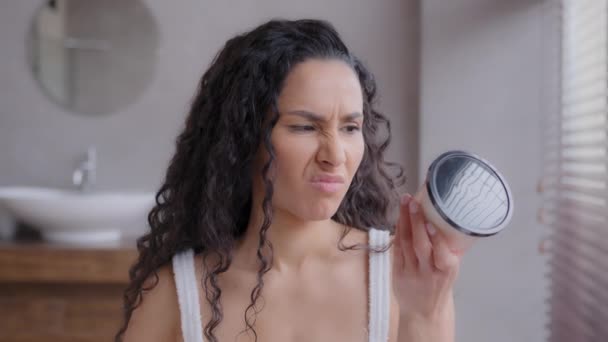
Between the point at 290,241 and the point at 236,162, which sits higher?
the point at 236,162

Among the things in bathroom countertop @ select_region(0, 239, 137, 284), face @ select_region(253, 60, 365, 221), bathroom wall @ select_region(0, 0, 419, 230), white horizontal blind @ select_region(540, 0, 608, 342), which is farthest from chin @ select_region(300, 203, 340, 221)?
bathroom wall @ select_region(0, 0, 419, 230)

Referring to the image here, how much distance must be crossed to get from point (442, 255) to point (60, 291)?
195 cm

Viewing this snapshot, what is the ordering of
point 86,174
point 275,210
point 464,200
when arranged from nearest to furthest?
point 464,200 < point 275,210 < point 86,174

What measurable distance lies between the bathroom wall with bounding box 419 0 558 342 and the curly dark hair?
121 centimetres

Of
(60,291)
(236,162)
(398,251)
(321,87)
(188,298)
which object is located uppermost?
(321,87)

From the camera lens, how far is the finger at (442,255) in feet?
2.56

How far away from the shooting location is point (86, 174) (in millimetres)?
2789

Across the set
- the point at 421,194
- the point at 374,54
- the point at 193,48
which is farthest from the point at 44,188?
the point at 421,194

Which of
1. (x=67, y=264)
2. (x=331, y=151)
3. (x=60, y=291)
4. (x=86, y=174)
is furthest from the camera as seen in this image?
(x=86, y=174)

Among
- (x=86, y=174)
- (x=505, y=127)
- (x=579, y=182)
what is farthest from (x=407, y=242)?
(x=86, y=174)

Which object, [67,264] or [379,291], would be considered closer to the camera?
[379,291]

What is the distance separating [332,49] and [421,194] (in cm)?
37

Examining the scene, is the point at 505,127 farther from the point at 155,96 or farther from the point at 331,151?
the point at 331,151

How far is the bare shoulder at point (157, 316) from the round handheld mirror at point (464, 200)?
1.71ft
